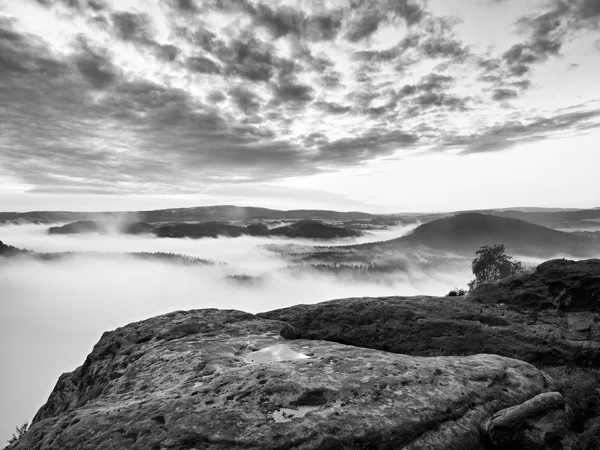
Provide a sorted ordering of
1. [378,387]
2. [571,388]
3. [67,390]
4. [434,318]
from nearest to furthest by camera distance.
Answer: [378,387]
[571,388]
[67,390]
[434,318]

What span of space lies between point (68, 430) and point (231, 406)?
518 centimetres

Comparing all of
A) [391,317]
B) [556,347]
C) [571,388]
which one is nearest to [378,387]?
[571,388]

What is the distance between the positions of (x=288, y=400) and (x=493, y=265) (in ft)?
269

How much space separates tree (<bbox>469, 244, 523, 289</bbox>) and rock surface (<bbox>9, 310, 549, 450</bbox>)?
69.6 meters

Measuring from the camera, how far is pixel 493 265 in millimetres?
78625

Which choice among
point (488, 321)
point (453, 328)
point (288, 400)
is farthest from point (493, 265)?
point (288, 400)

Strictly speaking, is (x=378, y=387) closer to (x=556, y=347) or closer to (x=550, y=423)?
(x=550, y=423)

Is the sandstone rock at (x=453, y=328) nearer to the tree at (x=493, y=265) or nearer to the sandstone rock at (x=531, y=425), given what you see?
the sandstone rock at (x=531, y=425)

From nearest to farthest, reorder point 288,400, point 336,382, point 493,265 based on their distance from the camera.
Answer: point 288,400 < point 336,382 < point 493,265

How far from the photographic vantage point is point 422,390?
1111 centimetres

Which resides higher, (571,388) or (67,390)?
(571,388)

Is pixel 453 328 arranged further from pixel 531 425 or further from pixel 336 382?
pixel 336 382

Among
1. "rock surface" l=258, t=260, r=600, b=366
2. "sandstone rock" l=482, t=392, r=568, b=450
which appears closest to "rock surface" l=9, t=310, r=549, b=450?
"sandstone rock" l=482, t=392, r=568, b=450

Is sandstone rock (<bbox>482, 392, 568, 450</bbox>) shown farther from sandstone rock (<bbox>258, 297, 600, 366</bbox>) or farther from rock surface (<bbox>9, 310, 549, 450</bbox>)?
sandstone rock (<bbox>258, 297, 600, 366</bbox>)
